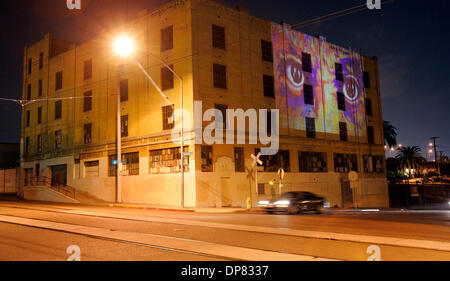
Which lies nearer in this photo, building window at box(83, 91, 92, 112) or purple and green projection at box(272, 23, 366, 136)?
purple and green projection at box(272, 23, 366, 136)

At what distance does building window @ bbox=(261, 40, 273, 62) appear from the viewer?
34.8m

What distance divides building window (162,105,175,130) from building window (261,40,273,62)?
32.2 ft

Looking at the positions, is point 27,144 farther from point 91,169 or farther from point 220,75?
point 220,75

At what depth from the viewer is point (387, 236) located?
1169 centimetres

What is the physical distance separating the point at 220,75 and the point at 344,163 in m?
17.5

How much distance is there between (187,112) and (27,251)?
68.4ft

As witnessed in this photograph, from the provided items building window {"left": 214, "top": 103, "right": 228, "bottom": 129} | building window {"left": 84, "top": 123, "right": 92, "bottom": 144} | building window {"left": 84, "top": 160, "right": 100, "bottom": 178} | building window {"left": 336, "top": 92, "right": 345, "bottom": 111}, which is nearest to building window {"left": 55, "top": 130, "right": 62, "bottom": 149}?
building window {"left": 84, "top": 123, "right": 92, "bottom": 144}

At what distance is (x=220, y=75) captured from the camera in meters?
31.4

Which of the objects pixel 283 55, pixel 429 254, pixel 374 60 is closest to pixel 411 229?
pixel 429 254

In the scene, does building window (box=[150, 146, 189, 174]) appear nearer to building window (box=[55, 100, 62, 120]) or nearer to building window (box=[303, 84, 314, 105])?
building window (box=[303, 84, 314, 105])

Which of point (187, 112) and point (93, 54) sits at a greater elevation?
point (93, 54)

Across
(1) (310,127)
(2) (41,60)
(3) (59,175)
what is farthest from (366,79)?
(2) (41,60)

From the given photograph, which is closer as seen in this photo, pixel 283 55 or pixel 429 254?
pixel 429 254
